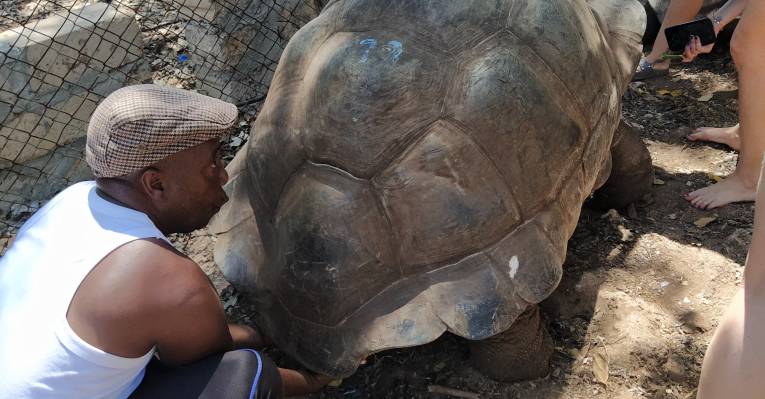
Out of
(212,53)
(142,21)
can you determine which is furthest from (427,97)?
(142,21)

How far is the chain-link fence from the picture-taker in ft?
13.3

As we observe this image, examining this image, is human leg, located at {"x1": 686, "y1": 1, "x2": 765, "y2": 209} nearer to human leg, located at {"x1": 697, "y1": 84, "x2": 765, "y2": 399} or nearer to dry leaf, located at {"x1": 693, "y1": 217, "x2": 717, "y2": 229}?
dry leaf, located at {"x1": 693, "y1": 217, "x2": 717, "y2": 229}

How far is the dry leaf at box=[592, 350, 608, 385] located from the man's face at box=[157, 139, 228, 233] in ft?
5.53

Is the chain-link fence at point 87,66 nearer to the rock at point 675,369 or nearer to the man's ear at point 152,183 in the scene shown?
the man's ear at point 152,183

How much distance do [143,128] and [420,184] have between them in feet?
3.07

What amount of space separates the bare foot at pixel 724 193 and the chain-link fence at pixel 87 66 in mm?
2937

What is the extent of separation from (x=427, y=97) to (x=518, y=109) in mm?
350

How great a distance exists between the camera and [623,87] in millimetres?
2980

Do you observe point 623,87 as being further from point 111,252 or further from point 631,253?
point 111,252

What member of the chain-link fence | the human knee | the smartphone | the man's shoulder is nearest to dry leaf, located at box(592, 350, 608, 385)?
the human knee

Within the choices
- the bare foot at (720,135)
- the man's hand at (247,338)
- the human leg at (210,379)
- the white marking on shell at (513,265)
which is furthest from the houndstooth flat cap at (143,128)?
the bare foot at (720,135)

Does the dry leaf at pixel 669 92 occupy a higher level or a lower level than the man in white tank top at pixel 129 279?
higher

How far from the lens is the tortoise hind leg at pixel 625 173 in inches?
125

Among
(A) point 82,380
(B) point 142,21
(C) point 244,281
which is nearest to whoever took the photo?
(A) point 82,380
